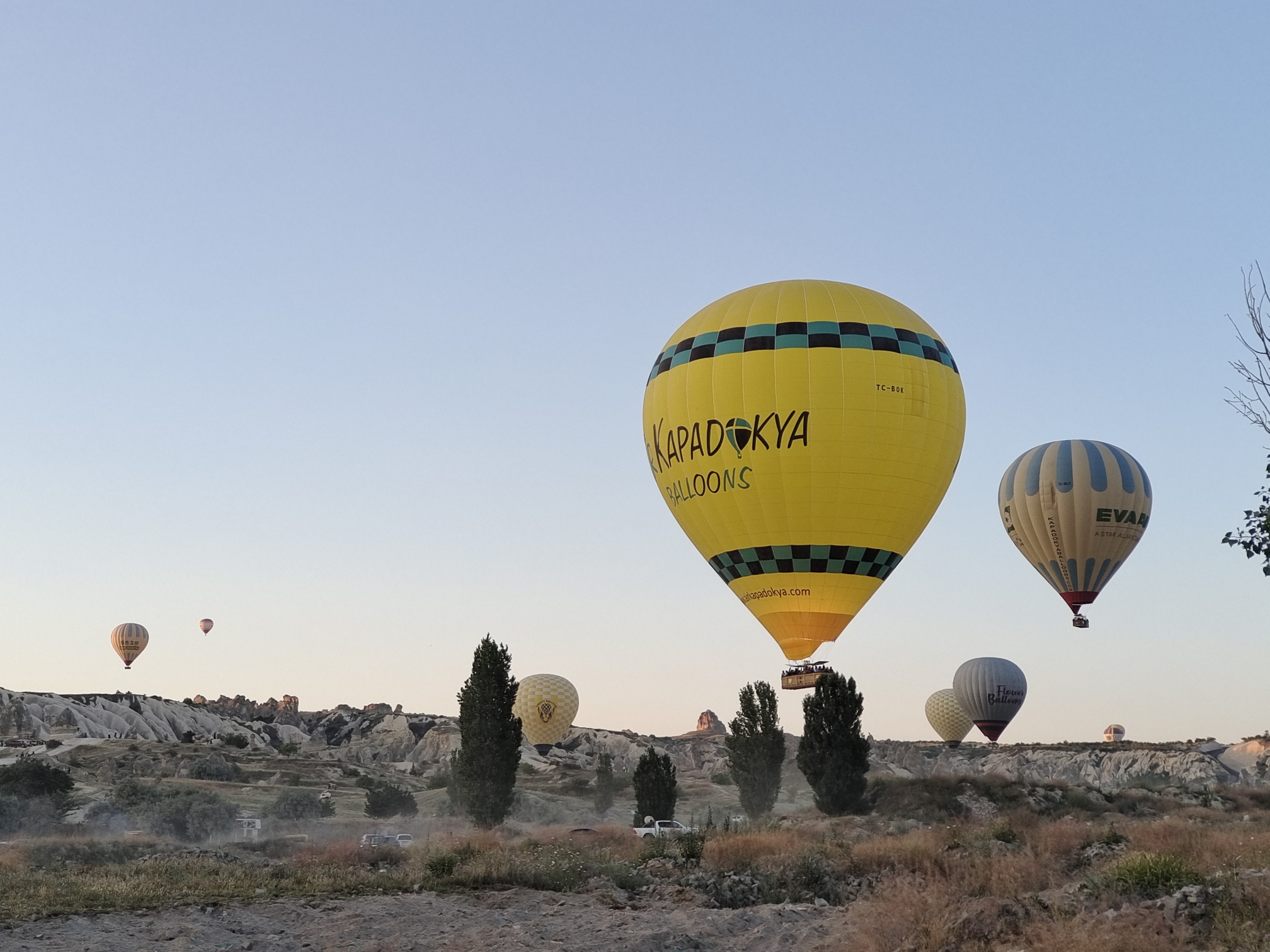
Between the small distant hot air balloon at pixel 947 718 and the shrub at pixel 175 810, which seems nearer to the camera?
the shrub at pixel 175 810

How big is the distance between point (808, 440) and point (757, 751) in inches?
1033

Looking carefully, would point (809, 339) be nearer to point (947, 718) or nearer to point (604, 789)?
point (604, 789)

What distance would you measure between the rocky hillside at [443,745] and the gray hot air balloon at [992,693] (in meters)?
20.5

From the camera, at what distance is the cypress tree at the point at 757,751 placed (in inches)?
2026

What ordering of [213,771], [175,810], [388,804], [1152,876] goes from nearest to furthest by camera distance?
[1152,876] < [175,810] < [388,804] < [213,771]

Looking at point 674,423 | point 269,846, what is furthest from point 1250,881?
point 269,846

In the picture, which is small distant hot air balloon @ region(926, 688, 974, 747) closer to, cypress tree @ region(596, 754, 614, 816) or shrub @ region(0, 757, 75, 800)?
cypress tree @ region(596, 754, 614, 816)

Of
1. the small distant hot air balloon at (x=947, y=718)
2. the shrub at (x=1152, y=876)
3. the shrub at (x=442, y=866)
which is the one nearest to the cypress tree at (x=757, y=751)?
the shrub at (x=442, y=866)

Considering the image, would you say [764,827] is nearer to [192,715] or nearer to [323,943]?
Answer: [323,943]

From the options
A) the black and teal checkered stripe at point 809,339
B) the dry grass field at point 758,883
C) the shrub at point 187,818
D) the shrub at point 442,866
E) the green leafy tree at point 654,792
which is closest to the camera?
the dry grass field at point 758,883

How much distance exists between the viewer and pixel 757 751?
170 feet

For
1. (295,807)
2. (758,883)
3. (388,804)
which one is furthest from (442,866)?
(388,804)

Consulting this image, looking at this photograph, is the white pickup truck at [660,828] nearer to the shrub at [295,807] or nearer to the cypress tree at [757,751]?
the cypress tree at [757,751]

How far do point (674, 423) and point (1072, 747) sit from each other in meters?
94.7
